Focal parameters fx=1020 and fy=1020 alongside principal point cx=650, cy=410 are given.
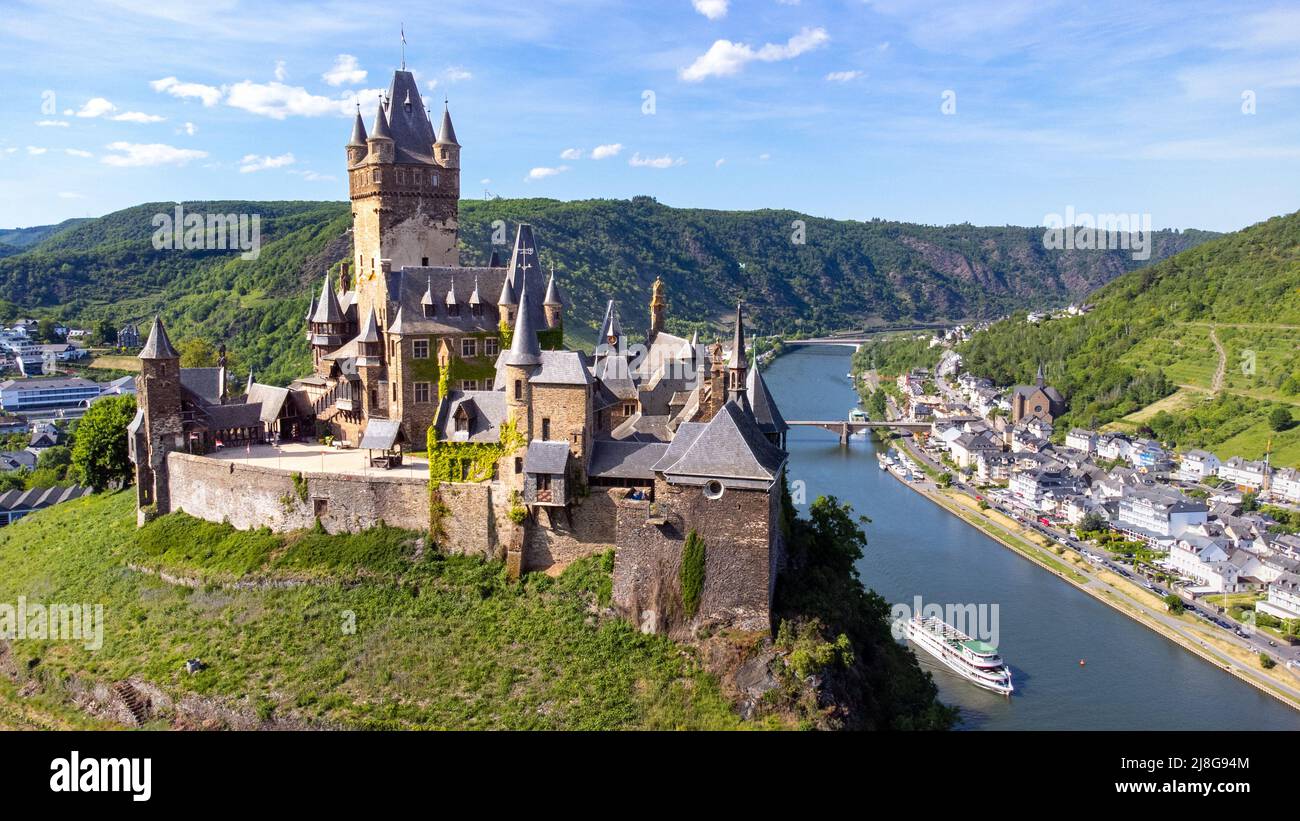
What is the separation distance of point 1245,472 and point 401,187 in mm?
61253

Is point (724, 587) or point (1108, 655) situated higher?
point (724, 587)

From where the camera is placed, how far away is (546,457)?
99.9 feet

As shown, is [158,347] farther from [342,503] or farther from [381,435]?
[342,503]

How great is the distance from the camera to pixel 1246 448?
252ft

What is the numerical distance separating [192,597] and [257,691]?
619 centimetres

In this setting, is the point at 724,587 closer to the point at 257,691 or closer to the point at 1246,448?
the point at 257,691

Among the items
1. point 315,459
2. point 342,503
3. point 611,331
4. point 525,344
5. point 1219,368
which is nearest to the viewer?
point 525,344

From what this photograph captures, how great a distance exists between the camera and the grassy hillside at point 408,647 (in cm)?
2733

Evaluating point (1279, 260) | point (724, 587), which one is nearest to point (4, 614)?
point (724, 587)

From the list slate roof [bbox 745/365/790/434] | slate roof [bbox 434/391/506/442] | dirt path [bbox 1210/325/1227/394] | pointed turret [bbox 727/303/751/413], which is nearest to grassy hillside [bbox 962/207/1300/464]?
dirt path [bbox 1210/325/1227/394]

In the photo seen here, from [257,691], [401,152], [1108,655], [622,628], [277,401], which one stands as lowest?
[1108,655]

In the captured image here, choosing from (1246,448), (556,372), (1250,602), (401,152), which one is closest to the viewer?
(556,372)

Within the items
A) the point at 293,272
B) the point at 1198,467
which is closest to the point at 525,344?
the point at 1198,467

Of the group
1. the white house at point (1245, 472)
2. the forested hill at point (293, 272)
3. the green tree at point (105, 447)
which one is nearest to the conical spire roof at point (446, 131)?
the green tree at point (105, 447)
